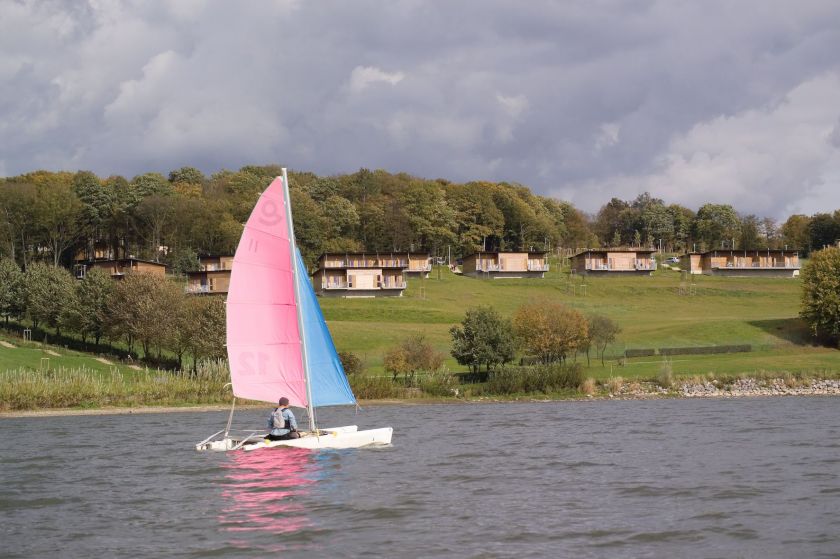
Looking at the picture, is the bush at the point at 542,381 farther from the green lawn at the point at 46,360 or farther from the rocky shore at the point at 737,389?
the green lawn at the point at 46,360

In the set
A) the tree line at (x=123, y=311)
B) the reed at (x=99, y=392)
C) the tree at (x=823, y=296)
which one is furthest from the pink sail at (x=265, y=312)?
the tree at (x=823, y=296)

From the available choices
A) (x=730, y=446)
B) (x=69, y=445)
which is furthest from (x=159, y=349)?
(x=730, y=446)

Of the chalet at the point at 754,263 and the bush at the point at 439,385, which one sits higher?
the chalet at the point at 754,263

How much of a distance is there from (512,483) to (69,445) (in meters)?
20.3

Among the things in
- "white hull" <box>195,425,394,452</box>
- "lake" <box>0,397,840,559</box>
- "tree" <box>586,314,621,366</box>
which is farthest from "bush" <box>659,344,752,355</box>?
"white hull" <box>195,425,394,452</box>

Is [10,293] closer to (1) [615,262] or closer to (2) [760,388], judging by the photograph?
(2) [760,388]

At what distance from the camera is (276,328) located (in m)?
34.0

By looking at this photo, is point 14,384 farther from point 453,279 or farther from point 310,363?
point 453,279

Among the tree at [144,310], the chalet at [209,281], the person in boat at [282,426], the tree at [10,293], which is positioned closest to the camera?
the person in boat at [282,426]

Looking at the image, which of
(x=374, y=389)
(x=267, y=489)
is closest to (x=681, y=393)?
(x=374, y=389)

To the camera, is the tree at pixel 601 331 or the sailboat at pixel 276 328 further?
the tree at pixel 601 331

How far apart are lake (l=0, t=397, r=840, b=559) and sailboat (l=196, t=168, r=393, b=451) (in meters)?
1.95

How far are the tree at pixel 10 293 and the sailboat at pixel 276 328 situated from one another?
71278 mm

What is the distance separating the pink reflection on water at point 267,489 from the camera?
75.4 ft
